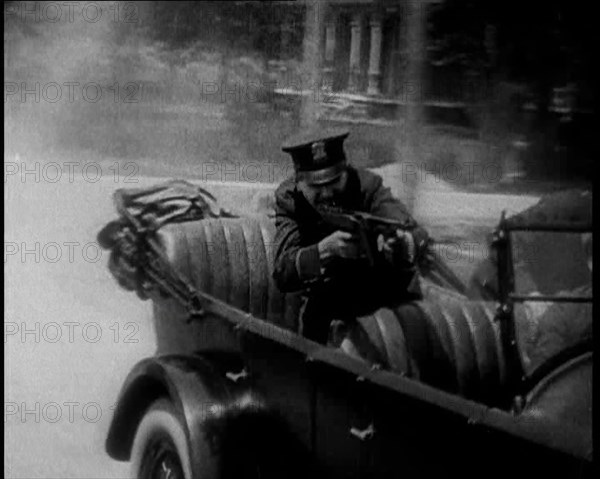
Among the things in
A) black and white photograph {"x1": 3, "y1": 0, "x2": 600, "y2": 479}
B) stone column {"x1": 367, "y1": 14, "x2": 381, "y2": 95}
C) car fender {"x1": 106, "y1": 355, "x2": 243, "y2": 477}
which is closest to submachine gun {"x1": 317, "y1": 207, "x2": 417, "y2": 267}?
black and white photograph {"x1": 3, "y1": 0, "x2": 600, "y2": 479}

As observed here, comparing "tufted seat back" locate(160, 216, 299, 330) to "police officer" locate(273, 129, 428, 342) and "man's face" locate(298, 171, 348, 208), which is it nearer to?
"police officer" locate(273, 129, 428, 342)

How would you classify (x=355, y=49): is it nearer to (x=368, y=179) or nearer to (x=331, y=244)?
(x=368, y=179)

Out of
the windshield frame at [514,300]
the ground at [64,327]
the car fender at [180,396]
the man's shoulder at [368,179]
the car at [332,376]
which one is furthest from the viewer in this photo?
the ground at [64,327]

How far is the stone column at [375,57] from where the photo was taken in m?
2.56

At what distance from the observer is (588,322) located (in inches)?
93.8

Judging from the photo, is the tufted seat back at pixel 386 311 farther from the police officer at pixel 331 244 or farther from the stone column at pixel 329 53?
the stone column at pixel 329 53

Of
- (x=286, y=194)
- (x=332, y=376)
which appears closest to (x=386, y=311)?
(x=332, y=376)

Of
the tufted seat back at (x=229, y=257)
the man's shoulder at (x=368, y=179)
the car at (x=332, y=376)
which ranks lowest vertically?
the car at (x=332, y=376)

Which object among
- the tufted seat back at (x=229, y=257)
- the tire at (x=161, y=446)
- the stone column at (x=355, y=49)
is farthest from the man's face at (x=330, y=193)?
the tire at (x=161, y=446)

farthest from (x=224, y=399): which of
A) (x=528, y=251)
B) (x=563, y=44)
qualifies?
(x=563, y=44)

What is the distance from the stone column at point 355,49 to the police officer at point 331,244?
0.15 metres

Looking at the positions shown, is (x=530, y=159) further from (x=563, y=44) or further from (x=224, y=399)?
(x=224, y=399)

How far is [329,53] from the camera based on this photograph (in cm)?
261

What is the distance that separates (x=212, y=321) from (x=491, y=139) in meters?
0.89
